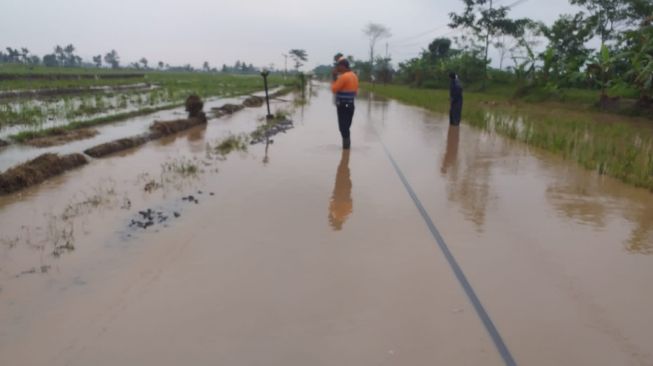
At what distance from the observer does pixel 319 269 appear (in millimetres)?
3545

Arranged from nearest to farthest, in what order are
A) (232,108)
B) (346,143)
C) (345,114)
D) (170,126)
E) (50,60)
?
(345,114), (346,143), (170,126), (232,108), (50,60)

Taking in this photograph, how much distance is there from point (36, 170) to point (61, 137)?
3.84 metres

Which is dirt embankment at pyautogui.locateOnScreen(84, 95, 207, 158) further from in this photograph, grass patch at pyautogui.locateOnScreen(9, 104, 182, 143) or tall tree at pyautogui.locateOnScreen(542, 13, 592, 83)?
tall tree at pyautogui.locateOnScreen(542, 13, 592, 83)

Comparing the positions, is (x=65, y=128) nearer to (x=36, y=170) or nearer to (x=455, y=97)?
(x=36, y=170)

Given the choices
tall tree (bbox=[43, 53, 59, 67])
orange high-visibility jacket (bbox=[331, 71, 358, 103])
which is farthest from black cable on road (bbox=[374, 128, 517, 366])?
tall tree (bbox=[43, 53, 59, 67])

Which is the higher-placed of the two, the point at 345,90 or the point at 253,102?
the point at 345,90

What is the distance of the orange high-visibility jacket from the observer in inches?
321

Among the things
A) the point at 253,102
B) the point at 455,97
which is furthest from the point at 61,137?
the point at 253,102

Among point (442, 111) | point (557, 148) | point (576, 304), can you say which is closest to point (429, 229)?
point (576, 304)

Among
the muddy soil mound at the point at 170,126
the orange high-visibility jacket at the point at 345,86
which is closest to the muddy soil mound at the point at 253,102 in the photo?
the muddy soil mound at the point at 170,126

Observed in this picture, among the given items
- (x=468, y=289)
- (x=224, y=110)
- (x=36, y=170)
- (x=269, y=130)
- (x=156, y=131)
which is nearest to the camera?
(x=468, y=289)

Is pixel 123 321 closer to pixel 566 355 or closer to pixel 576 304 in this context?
Answer: pixel 566 355

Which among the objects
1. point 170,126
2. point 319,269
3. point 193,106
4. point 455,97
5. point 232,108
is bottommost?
point 319,269

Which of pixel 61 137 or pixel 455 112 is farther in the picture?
pixel 455 112
